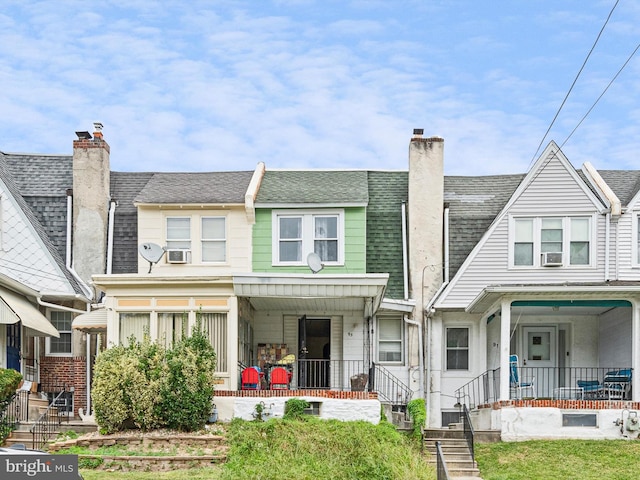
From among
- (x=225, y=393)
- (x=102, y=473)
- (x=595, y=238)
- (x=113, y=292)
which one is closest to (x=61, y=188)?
(x=113, y=292)

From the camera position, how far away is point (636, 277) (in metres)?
28.6

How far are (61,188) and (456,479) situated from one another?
15.3 m

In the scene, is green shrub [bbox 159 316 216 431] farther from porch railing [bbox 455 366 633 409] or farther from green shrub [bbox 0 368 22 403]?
porch railing [bbox 455 366 633 409]

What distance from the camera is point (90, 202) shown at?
100 feet

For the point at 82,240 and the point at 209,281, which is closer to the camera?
the point at 209,281

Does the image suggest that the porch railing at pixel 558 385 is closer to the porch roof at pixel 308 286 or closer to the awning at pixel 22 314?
the porch roof at pixel 308 286

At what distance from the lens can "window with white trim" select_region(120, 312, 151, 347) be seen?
25344 millimetres

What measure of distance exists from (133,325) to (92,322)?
158 centimetres

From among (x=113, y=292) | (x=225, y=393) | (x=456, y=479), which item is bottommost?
(x=456, y=479)

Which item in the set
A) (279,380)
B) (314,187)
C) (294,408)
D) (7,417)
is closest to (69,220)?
(314,187)

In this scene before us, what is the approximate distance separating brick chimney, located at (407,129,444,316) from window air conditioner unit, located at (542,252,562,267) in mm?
2949

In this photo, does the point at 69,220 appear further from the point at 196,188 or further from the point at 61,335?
the point at 196,188

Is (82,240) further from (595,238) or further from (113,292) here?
(595,238)

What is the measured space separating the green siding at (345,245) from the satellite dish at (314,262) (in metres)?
1.73
